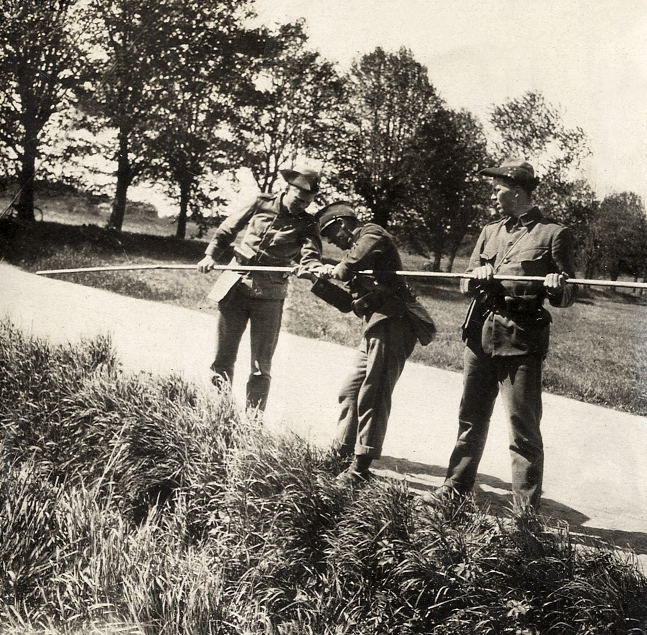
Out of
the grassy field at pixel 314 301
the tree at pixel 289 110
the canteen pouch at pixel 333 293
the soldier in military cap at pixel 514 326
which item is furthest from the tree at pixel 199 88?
the soldier in military cap at pixel 514 326

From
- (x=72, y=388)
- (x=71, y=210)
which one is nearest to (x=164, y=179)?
(x=71, y=210)

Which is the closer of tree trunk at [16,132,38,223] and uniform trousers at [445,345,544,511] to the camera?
uniform trousers at [445,345,544,511]

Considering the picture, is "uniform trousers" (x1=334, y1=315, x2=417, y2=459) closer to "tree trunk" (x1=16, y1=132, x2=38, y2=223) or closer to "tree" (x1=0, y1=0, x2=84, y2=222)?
"tree" (x1=0, y1=0, x2=84, y2=222)

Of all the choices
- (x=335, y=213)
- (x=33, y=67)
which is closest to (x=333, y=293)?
(x=335, y=213)

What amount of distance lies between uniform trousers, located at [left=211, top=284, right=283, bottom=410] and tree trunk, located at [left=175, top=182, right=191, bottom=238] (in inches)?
137

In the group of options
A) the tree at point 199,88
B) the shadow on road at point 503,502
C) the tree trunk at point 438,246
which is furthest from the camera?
the tree trunk at point 438,246

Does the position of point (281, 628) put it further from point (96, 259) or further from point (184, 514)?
point (96, 259)

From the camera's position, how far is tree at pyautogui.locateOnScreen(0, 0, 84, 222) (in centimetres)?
580

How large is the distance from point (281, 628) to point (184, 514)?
929mm

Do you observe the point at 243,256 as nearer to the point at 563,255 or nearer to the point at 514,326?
the point at 514,326

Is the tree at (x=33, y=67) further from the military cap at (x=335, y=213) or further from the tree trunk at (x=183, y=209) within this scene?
the military cap at (x=335, y=213)

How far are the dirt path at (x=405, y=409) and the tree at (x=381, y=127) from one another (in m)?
1.59

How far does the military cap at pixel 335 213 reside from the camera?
148 inches

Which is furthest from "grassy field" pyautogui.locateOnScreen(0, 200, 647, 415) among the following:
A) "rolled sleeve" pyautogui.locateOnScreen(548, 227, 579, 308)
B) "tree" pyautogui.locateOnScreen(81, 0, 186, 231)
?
"rolled sleeve" pyautogui.locateOnScreen(548, 227, 579, 308)
